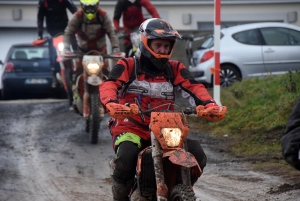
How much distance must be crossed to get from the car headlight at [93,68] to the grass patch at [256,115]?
193cm

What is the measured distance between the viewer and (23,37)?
2630 centimetres

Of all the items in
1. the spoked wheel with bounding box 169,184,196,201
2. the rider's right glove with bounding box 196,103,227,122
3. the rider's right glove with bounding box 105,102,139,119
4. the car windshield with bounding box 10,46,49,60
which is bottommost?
the car windshield with bounding box 10,46,49,60

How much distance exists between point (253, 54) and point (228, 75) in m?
0.71

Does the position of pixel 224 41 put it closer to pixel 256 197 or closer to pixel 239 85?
pixel 239 85

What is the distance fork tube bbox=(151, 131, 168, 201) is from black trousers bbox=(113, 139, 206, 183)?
1.06ft

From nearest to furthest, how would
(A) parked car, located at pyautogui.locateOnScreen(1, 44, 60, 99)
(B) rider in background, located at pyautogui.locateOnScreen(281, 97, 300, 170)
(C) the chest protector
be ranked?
(B) rider in background, located at pyautogui.locateOnScreen(281, 97, 300, 170) < (C) the chest protector < (A) parked car, located at pyautogui.locateOnScreen(1, 44, 60, 99)

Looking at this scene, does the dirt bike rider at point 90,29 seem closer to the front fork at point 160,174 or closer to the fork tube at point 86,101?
the fork tube at point 86,101

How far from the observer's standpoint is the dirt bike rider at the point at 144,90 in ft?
17.2

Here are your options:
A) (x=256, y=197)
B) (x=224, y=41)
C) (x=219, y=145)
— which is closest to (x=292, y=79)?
(x=219, y=145)

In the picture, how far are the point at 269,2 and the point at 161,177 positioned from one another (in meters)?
20.8

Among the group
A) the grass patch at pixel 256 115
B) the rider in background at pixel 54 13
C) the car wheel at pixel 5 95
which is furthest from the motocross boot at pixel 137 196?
the car wheel at pixel 5 95

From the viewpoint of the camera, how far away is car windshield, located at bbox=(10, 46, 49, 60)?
17172 mm

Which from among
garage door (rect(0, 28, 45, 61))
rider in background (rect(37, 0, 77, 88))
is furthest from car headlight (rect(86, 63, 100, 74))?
garage door (rect(0, 28, 45, 61))

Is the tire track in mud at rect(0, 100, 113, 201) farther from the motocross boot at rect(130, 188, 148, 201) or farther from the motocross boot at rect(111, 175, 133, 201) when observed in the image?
the motocross boot at rect(130, 188, 148, 201)
